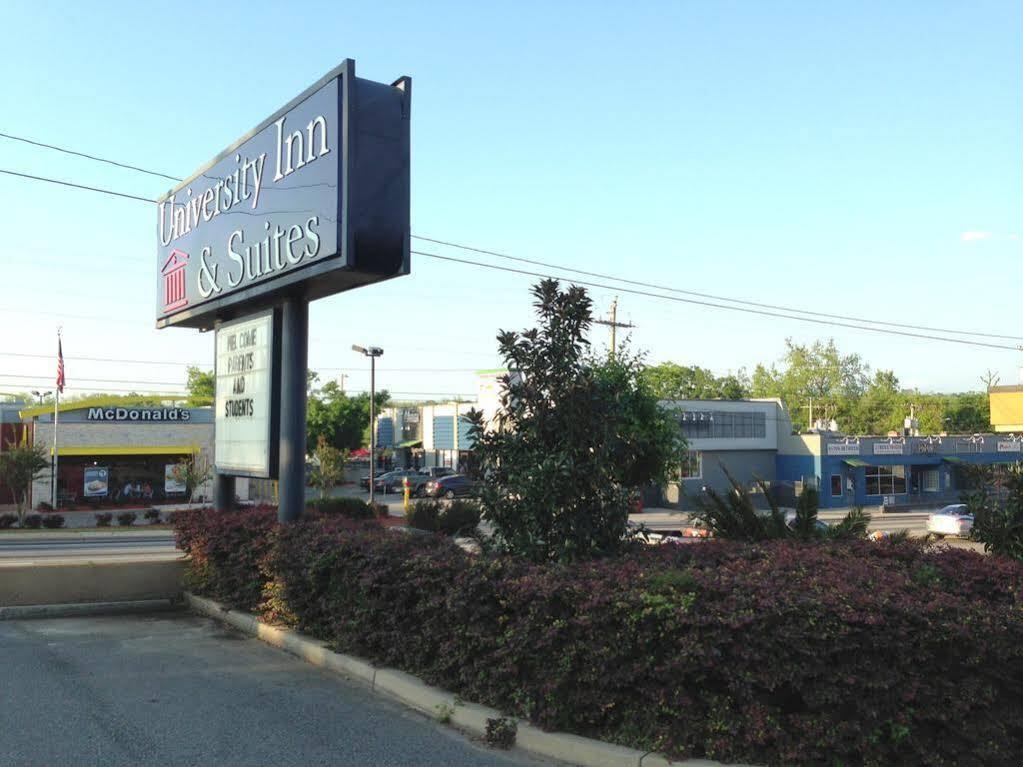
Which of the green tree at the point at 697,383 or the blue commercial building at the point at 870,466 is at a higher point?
the green tree at the point at 697,383

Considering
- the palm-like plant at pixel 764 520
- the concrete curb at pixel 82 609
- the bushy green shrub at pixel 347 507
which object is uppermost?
the palm-like plant at pixel 764 520

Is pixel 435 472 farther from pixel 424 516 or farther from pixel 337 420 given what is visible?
pixel 424 516

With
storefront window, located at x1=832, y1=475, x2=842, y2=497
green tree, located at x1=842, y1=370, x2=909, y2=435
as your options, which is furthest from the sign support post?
green tree, located at x1=842, y1=370, x2=909, y2=435

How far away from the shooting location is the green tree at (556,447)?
7.07 m

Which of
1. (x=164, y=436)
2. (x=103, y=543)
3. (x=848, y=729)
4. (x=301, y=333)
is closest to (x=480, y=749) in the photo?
(x=848, y=729)

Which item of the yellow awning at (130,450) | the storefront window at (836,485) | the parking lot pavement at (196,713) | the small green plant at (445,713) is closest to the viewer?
the parking lot pavement at (196,713)

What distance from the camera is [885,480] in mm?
56375

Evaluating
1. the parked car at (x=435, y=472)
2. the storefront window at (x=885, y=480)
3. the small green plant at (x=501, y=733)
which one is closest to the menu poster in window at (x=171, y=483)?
the parked car at (x=435, y=472)

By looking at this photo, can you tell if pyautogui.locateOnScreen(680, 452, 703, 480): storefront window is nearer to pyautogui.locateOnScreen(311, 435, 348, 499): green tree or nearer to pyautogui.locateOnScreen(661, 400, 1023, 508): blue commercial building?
pyautogui.locateOnScreen(661, 400, 1023, 508): blue commercial building

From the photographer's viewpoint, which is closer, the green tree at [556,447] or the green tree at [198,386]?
the green tree at [556,447]

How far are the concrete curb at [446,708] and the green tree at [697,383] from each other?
257ft

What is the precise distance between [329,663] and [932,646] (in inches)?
194

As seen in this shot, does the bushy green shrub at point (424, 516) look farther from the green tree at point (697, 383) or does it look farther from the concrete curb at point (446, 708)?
the green tree at point (697, 383)

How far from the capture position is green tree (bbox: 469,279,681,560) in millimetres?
7074
